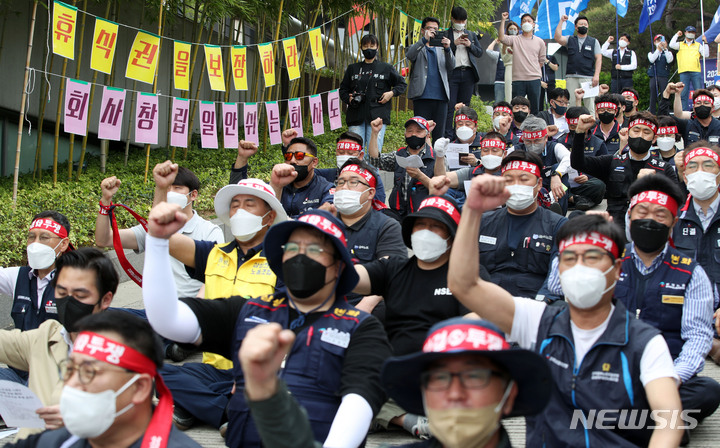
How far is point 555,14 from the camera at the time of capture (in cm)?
1703

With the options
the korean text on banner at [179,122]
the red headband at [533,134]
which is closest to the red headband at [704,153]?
the red headband at [533,134]

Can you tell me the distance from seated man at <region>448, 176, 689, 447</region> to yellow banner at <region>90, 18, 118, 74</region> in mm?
6555

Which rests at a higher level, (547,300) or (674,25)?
(674,25)

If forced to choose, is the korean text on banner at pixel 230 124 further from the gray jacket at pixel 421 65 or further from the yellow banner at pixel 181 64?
the gray jacket at pixel 421 65

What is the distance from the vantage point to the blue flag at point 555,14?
54.7 feet

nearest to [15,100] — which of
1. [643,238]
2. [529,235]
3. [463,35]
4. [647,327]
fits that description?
[463,35]

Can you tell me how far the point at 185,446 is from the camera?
2.72m

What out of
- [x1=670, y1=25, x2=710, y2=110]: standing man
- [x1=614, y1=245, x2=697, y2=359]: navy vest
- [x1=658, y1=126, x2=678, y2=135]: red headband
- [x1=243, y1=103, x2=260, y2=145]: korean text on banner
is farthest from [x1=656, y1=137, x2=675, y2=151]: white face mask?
[x1=670, y1=25, x2=710, y2=110]: standing man

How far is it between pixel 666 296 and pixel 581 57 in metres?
12.3

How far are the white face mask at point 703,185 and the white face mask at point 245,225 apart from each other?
332cm

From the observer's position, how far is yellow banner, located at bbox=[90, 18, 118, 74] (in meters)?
8.28

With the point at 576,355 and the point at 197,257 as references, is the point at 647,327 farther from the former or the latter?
the point at 197,257

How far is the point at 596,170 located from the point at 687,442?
403 centimetres

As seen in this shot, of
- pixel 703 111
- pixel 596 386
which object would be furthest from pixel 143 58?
pixel 703 111
